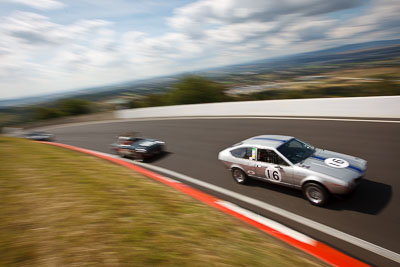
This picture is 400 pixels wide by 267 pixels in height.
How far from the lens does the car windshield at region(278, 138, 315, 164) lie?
5.70m

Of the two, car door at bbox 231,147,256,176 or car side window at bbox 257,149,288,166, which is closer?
car side window at bbox 257,149,288,166

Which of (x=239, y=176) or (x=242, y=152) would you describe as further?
(x=239, y=176)

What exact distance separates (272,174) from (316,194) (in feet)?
3.62

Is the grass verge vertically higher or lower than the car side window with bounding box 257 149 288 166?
lower

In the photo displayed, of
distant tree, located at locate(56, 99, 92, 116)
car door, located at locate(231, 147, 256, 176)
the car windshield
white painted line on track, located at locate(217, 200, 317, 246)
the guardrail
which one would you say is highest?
distant tree, located at locate(56, 99, 92, 116)

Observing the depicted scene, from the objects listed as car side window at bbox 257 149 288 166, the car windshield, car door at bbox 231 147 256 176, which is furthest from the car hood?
car door at bbox 231 147 256 176

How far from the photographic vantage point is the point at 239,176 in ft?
22.3

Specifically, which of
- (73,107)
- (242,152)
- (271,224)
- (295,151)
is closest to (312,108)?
(295,151)

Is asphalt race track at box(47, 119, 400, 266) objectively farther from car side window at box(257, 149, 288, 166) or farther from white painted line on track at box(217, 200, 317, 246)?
car side window at box(257, 149, 288, 166)

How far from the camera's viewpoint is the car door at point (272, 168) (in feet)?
18.3

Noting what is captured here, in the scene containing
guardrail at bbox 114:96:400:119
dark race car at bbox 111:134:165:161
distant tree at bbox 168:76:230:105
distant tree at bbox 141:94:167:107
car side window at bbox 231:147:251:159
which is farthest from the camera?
distant tree at bbox 141:94:167:107

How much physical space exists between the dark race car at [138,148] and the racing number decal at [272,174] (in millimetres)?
5897

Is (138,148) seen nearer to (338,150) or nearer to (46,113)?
(338,150)

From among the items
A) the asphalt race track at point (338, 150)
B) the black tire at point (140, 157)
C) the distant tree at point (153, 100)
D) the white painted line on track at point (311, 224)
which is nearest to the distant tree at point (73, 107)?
the distant tree at point (153, 100)
